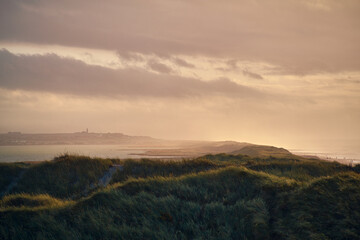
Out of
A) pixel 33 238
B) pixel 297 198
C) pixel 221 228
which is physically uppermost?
pixel 297 198

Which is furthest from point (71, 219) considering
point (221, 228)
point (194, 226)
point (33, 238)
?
point (221, 228)

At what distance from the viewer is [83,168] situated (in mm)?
19594

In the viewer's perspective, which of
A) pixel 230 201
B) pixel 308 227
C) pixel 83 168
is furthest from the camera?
pixel 83 168

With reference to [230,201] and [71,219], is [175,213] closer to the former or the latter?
[230,201]

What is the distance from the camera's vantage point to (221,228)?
8.50 m

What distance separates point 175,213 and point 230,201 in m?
2.12

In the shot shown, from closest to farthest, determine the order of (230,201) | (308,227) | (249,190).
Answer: (308,227), (230,201), (249,190)

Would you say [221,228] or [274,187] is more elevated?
[274,187]

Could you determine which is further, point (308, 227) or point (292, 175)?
point (292, 175)

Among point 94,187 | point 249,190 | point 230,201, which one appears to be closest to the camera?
point 230,201

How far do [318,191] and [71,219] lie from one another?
26.7 ft

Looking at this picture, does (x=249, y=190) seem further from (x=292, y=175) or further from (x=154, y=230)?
(x=292, y=175)

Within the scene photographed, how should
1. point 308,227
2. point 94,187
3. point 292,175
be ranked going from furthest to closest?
1. point 94,187
2. point 292,175
3. point 308,227

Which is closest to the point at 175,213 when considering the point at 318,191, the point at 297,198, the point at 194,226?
the point at 194,226
